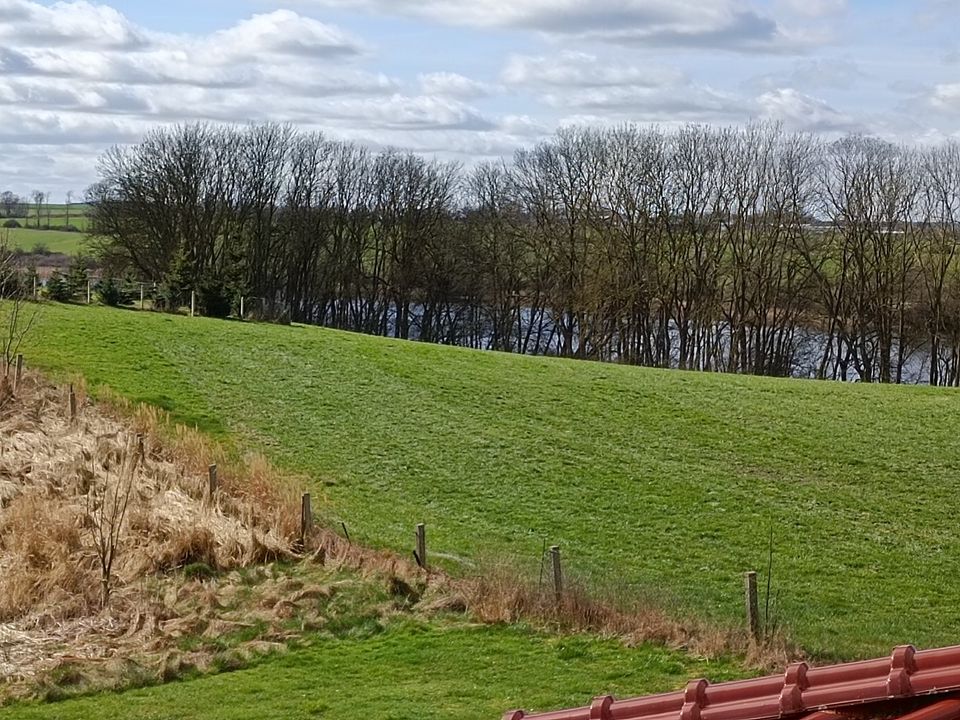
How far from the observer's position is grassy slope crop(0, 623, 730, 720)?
12.7 meters

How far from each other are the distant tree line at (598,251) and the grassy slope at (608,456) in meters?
15.7

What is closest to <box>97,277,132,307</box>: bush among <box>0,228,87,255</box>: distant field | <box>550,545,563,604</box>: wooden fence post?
<box>0,228,87,255</box>: distant field

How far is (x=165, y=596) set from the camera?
16609 millimetres

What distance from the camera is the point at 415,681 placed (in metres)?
13.8

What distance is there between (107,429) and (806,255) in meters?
42.2

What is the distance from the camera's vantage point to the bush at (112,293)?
169 ft

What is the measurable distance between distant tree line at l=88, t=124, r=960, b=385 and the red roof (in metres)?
48.9

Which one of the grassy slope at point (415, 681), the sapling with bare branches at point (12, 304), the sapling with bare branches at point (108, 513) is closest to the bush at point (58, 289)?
the sapling with bare branches at point (12, 304)

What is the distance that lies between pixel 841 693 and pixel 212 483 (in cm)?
1773

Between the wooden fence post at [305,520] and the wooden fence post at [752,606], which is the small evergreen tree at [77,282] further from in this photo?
the wooden fence post at [752,606]

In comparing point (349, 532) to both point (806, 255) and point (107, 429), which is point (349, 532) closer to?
point (107, 429)

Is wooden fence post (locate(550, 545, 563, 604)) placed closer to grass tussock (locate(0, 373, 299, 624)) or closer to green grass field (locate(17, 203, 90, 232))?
grass tussock (locate(0, 373, 299, 624))

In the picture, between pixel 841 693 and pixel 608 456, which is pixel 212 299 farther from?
pixel 841 693

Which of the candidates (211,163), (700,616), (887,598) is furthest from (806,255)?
(700,616)
